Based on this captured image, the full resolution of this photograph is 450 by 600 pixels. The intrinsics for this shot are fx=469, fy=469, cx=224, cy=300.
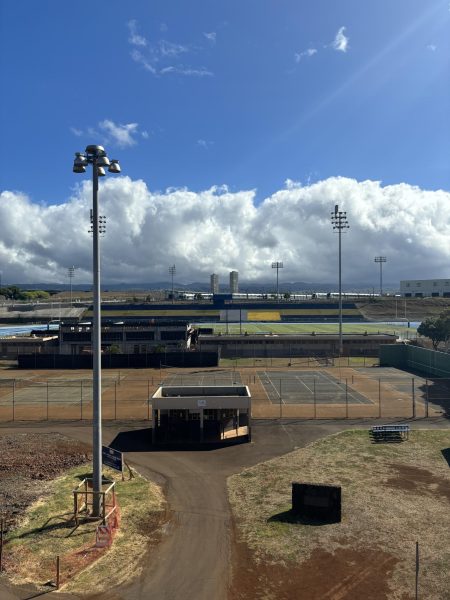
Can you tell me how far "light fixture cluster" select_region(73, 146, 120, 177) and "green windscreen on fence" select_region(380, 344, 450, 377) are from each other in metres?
47.2

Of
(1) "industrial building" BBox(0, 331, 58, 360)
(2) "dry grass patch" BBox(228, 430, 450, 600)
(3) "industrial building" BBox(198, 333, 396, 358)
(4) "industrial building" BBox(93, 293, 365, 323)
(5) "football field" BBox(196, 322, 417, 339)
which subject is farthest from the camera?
(4) "industrial building" BBox(93, 293, 365, 323)

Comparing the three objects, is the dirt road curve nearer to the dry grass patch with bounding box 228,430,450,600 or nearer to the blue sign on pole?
the dry grass patch with bounding box 228,430,450,600

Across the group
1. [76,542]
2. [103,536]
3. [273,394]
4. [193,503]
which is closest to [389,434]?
[193,503]

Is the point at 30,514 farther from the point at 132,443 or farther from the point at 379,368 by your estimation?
the point at 379,368

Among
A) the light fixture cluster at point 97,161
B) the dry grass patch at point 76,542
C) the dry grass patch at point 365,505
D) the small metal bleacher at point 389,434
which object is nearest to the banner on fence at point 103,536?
the dry grass patch at point 76,542

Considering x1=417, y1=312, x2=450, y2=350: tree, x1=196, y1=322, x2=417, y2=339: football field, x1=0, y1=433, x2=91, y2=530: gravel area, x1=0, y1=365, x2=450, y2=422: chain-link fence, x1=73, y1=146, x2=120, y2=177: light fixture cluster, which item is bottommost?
x1=0, y1=365, x2=450, y2=422: chain-link fence

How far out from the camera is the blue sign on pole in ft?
65.2

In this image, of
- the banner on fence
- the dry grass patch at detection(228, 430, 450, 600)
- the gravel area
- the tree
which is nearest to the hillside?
the tree

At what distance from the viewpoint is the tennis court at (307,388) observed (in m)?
41.6

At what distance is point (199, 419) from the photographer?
100ft

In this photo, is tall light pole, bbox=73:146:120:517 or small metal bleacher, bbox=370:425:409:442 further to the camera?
small metal bleacher, bbox=370:425:409:442

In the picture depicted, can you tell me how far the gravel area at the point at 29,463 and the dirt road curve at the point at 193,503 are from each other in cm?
199

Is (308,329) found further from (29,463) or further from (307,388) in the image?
(29,463)

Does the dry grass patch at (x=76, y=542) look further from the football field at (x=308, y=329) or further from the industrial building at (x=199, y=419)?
the football field at (x=308, y=329)
